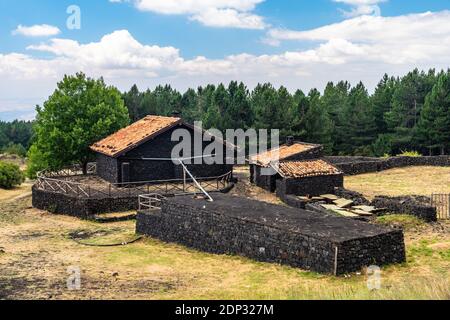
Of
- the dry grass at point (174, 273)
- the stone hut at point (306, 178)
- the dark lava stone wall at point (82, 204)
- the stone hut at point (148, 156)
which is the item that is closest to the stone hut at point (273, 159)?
the stone hut at point (306, 178)

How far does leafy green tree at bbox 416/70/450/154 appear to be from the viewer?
5719 cm

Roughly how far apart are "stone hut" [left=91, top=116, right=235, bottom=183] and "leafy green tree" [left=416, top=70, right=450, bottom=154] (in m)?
31.0

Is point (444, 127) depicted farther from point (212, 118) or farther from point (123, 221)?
point (123, 221)

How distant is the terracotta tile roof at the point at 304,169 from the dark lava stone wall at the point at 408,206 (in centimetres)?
551

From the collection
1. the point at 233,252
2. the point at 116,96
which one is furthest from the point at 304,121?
the point at 233,252

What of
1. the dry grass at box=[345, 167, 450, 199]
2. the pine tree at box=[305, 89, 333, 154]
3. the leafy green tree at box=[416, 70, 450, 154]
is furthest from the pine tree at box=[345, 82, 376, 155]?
the dry grass at box=[345, 167, 450, 199]

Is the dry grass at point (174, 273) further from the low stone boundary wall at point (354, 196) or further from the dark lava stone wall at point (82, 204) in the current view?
the low stone boundary wall at point (354, 196)

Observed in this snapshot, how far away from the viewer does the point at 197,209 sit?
23062 millimetres

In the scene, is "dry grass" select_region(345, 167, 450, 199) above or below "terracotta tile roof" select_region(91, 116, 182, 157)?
below

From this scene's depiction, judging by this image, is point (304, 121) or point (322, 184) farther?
point (304, 121)

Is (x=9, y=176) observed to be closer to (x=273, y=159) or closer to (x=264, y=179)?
(x=264, y=179)

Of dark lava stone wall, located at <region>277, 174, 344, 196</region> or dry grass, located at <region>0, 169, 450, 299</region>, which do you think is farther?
dark lava stone wall, located at <region>277, 174, 344, 196</region>

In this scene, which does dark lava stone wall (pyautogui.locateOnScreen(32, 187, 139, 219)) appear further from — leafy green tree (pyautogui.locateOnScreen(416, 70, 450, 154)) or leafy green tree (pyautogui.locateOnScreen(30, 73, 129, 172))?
leafy green tree (pyautogui.locateOnScreen(416, 70, 450, 154))
